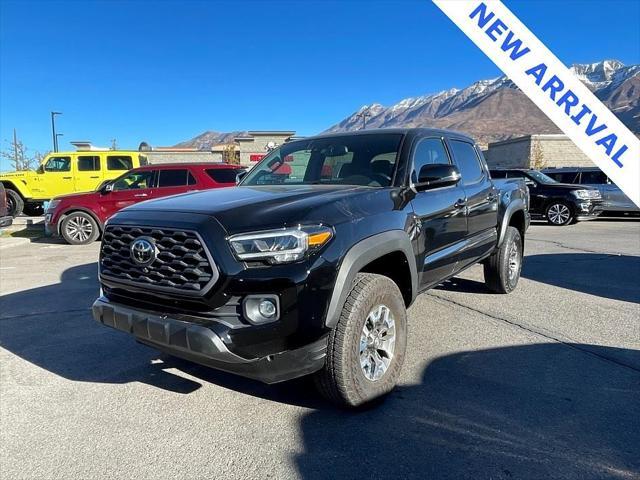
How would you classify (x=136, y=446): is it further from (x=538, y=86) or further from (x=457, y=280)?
(x=457, y=280)

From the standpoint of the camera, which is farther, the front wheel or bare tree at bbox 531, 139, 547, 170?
bare tree at bbox 531, 139, 547, 170

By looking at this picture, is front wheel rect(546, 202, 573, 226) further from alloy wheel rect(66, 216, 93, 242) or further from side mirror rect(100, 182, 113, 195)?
alloy wheel rect(66, 216, 93, 242)

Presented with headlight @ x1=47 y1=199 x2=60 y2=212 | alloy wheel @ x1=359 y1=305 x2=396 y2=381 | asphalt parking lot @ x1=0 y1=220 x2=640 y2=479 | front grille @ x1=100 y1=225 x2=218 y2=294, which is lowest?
asphalt parking lot @ x1=0 y1=220 x2=640 y2=479

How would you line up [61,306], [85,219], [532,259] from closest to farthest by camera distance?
[61,306], [532,259], [85,219]

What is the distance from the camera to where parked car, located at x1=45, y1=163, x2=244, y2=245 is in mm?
10219

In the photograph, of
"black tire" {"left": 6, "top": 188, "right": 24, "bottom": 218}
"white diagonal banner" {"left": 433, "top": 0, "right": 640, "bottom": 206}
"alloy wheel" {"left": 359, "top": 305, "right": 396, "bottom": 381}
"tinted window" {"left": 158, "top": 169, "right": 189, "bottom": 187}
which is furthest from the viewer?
"black tire" {"left": 6, "top": 188, "right": 24, "bottom": 218}

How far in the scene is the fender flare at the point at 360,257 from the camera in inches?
97.0

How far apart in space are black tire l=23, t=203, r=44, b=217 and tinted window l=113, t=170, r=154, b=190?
22.3 feet

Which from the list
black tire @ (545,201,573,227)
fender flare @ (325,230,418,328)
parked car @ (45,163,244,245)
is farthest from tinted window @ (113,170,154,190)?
black tire @ (545,201,573,227)

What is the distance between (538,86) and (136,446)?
304 centimetres

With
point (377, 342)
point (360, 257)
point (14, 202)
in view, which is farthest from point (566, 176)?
point (14, 202)

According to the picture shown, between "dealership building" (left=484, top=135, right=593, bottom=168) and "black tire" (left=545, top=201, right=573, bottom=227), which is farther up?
"dealership building" (left=484, top=135, right=593, bottom=168)

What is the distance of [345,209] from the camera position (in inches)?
107

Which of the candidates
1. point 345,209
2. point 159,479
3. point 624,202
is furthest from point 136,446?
point 624,202
